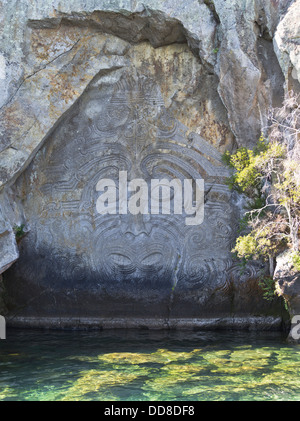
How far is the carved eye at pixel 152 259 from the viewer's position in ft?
36.6

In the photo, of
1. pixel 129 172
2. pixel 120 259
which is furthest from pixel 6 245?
pixel 129 172

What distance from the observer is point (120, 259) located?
11.2 m

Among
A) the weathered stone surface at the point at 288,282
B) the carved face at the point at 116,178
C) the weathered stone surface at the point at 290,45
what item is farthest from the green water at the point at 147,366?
the weathered stone surface at the point at 290,45

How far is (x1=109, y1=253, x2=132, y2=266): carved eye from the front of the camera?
11.2 meters

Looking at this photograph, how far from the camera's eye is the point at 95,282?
1112cm

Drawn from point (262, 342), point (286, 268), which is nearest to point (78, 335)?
point (262, 342)

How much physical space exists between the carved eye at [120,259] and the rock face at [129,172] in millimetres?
19

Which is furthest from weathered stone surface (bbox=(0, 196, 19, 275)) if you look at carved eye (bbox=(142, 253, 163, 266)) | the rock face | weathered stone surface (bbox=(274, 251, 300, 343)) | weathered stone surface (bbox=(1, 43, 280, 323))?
weathered stone surface (bbox=(274, 251, 300, 343))

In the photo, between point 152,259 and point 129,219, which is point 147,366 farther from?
point 129,219

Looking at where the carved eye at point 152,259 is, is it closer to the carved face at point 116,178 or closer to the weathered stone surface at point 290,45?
the carved face at point 116,178

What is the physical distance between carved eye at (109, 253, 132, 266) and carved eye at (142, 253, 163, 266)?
293mm

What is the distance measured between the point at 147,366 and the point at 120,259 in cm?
329

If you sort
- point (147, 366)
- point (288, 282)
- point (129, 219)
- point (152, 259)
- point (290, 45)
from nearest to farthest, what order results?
point (147, 366)
point (288, 282)
point (290, 45)
point (152, 259)
point (129, 219)

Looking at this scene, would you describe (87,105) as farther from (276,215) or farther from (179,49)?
(276,215)
